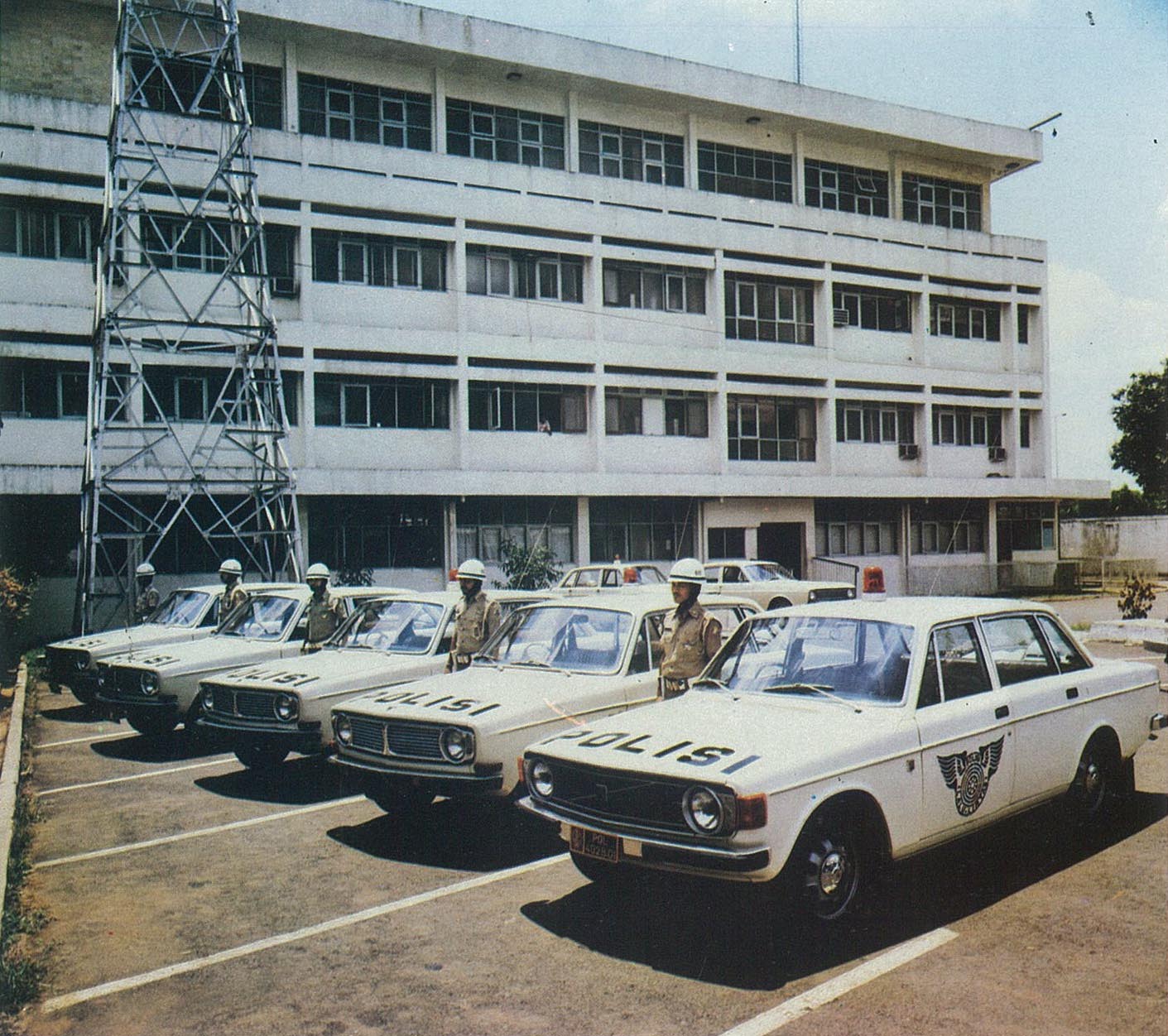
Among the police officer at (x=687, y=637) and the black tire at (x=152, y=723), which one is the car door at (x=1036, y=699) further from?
the black tire at (x=152, y=723)

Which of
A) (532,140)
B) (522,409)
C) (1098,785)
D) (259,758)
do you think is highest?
(532,140)

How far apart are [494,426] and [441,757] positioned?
20.4 m

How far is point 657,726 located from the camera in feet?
17.6

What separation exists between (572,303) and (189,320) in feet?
35.4

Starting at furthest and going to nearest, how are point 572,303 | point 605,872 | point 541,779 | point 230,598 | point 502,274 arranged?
point 572,303 → point 502,274 → point 230,598 → point 605,872 → point 541,779

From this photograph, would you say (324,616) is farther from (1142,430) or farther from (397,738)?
(1142,430)

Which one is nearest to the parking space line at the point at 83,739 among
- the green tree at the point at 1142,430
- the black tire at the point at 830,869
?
the black tire at the point at 830,869

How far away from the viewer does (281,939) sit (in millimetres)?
5125

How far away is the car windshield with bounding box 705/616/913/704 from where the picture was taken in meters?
5.48

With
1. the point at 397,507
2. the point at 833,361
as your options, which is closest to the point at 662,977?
the point at 397,507

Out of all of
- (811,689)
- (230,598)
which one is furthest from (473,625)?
(230,598)

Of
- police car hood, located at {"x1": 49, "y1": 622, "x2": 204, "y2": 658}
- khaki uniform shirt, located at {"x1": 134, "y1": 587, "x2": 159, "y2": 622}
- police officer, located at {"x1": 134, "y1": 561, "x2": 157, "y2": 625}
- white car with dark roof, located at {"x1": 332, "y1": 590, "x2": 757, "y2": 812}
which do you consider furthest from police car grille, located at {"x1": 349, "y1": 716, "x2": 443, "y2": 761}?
khaki uniform shirt, located at {"x1": 134, "y1": 587, "x2": 159, "y2": 622}

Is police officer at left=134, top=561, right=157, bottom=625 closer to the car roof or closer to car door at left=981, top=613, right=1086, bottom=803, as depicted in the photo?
the car roof

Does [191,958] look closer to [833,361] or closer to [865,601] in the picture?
[865,601]
